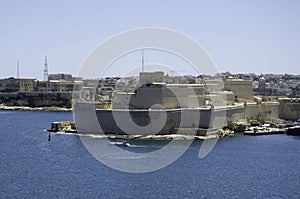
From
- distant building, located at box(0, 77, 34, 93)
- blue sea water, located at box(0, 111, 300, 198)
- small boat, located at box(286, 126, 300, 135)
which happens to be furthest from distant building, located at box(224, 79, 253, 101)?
distant building, located at box(0, 77, 34, 93)

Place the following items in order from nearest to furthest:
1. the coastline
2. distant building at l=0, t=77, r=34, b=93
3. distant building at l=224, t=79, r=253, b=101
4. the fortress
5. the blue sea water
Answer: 1. the blue sea water
2. the fortress
3. distant building at l=224, t=79, r=253, b=101
4. the coastline
5. distant building at l=0, t=77, r=34, b=93

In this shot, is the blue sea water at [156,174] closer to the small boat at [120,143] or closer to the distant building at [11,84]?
the small boat at [120,143]

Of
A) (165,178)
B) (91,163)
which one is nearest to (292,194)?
(165,178)

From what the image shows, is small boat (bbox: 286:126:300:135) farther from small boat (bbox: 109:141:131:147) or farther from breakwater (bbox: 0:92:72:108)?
breakwater (bbox: 0:92:72:108)

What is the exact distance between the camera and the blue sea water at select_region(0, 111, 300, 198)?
9117mm

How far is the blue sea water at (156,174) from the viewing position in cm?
912

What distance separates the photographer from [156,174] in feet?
35.0

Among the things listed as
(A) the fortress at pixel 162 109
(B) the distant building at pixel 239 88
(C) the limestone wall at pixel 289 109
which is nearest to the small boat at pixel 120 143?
(A) the fortress at pixel 162 109

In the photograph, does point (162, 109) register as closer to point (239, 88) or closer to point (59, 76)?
point (239, 88)

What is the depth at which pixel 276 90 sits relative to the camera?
1528 inches

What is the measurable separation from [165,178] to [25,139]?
694cm

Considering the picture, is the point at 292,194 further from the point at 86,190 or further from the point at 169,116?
the point at 169,116

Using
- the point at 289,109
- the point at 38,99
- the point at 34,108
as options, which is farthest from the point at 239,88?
the point at 38,99

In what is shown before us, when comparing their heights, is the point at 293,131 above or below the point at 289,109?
below
